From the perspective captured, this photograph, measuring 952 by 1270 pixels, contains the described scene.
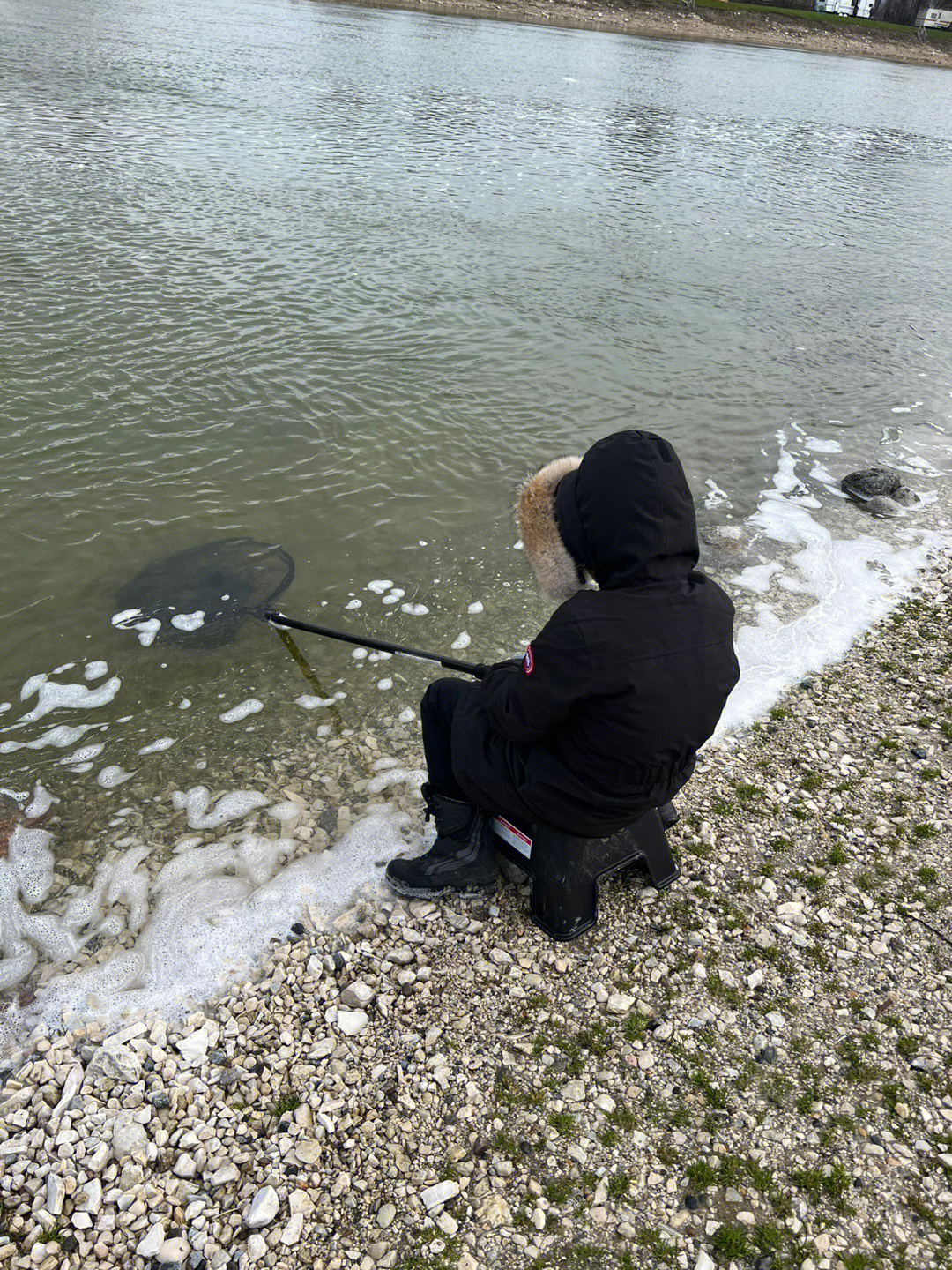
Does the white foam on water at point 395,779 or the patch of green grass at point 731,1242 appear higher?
the patch of green grass at point 731,1242

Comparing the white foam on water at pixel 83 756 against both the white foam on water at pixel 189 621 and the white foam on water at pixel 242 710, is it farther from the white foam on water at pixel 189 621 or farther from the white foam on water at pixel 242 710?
the white foam on water at pixel 189 621

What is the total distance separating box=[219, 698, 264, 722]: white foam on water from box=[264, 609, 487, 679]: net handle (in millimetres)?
778

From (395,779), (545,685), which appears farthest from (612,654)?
(395,779)

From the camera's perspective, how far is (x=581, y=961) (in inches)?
197

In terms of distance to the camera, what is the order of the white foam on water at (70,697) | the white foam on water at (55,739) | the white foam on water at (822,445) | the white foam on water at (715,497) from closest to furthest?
the white foam on water at (55,739) → the white foam on water at (70,697) → the white foam on water at (715,497) → the white foam on water at (822,445)

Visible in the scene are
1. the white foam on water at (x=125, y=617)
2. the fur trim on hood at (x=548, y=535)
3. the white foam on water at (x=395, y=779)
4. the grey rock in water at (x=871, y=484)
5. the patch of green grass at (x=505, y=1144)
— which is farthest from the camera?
the grey rock in water at (x=871, y=484)

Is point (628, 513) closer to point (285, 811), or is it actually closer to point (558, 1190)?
point (558, 1190)

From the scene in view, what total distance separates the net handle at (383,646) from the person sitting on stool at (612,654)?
4.41 feet

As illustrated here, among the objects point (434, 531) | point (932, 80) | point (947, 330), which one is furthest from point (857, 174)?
point (932, 80)

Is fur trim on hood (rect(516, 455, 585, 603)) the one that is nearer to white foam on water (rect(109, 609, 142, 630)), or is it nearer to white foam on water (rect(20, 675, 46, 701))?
white foam on water (rect(20, 675, 46, 701))

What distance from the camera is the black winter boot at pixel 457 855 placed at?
17.6 ft

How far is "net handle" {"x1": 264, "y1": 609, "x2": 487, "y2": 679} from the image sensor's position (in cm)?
593

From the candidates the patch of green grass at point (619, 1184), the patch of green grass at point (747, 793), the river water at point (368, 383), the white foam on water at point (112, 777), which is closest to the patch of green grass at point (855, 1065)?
the patch of green grass at point (619, 1184)

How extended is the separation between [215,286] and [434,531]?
847 cm
